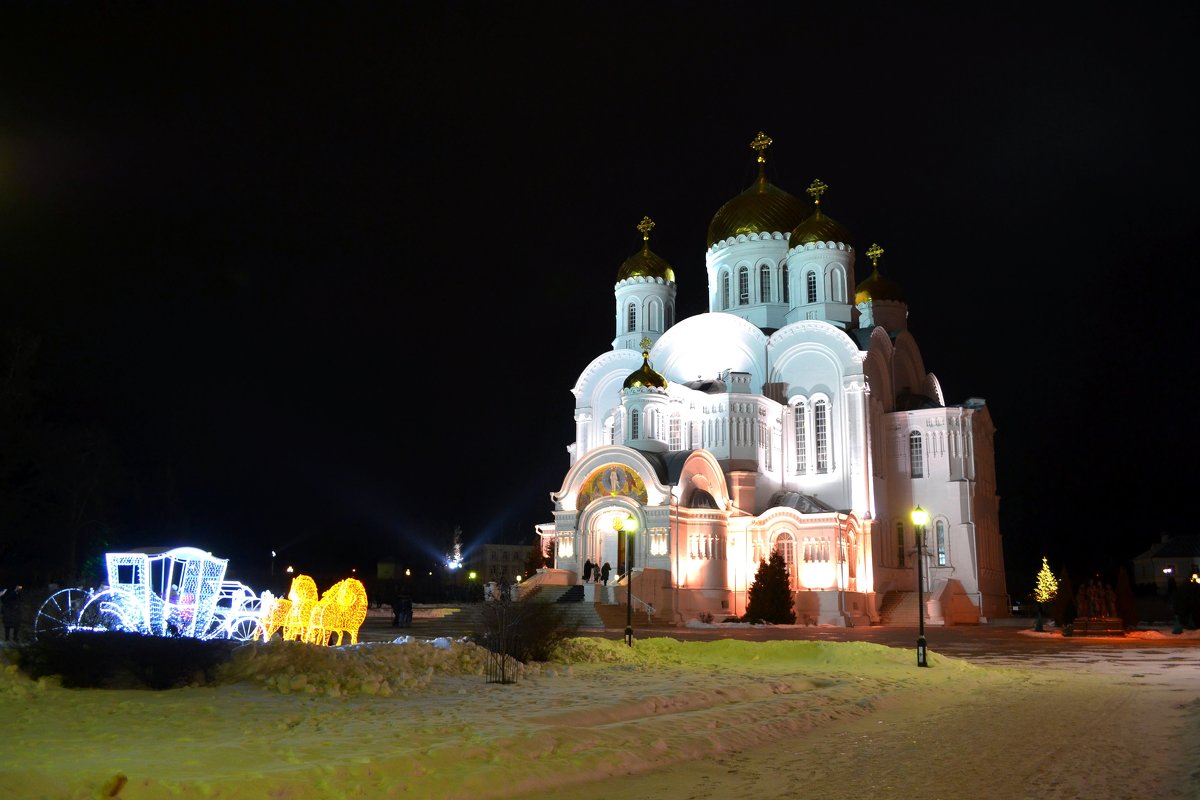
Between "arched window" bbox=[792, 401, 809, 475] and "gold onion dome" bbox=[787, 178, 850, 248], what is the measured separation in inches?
254

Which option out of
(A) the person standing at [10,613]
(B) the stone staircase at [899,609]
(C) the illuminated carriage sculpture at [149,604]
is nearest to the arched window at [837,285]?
(B) the stone staircase at [899,609]

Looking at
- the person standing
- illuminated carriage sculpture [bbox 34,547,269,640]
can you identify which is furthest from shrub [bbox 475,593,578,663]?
the person standing

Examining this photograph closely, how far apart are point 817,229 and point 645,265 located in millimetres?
7358

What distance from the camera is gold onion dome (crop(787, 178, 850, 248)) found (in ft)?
129

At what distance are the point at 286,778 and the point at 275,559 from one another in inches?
1838

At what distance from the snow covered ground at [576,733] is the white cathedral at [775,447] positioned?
2001cm

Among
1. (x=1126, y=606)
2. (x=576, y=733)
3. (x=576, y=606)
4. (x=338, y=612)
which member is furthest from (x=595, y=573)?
(x=576, y=733)

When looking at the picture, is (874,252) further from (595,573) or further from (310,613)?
(310,613)

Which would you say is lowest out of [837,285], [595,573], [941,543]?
[595,573]

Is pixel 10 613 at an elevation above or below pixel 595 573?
below

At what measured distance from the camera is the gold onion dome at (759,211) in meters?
41.3

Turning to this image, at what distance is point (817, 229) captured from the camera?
Result: 3934cm

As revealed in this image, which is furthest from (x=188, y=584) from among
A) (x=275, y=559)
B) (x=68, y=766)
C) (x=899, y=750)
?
(x=275, y=559)

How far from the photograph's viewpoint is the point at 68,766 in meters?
6.30
